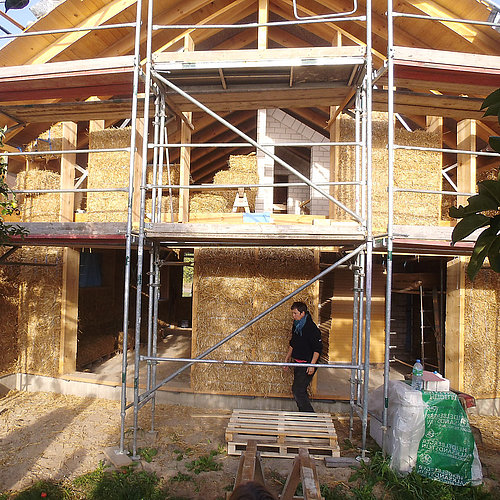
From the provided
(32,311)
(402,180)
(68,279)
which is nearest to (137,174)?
(68,279)

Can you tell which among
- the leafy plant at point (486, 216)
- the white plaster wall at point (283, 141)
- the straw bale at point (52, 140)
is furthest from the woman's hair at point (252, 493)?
the straw bale at point (52, 140)

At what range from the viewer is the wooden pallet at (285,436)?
4.99 meters

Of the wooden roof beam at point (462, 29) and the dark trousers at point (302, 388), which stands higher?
the wooden roof beam at point (462, 29)

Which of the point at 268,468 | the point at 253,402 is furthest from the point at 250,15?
the point at 268,468

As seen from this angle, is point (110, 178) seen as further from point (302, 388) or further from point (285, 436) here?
point (285, 436)

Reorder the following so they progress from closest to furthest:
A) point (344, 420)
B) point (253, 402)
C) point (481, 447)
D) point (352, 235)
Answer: point (352, 235)
point (481, 447)
point (344, 420)
point (253, 402)

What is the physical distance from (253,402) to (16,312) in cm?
503

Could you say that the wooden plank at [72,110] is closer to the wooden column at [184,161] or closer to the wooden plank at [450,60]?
the wooden column at [184,161]

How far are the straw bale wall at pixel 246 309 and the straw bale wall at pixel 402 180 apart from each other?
1.61 m

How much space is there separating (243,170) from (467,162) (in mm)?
4324

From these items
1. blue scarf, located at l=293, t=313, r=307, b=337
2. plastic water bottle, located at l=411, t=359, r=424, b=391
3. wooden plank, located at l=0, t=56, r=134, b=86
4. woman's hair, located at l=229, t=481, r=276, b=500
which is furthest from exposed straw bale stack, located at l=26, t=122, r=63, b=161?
woman's hair, located at l=229, t=481, r=276, b=500

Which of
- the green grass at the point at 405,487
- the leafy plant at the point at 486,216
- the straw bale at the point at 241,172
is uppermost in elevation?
the straw bale at the point at 241,172

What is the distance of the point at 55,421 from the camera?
6051 mm

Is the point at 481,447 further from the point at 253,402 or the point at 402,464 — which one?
the point at 253,402
